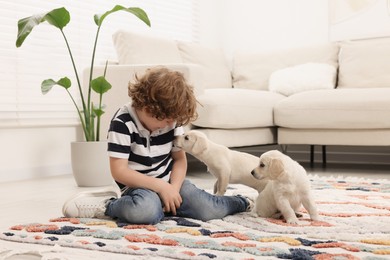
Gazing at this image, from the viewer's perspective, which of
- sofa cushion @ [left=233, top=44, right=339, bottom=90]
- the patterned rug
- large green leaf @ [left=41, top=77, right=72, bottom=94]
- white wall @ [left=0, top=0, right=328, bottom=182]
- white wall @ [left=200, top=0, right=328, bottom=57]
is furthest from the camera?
white wall @ [left=200, top=0, right=328, bottom=57]

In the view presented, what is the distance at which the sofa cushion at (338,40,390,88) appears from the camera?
4.20 meters

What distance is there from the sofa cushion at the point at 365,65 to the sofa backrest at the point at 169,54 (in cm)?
94

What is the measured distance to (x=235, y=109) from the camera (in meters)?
3.66

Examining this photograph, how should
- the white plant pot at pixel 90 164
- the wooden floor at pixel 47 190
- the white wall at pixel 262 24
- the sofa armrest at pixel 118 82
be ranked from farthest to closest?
the white wall at pixel 262 24
the sofa armrest at pixel 118 82
the white plant pot at pixel 90 164
the wooden floor at pixel 47 190

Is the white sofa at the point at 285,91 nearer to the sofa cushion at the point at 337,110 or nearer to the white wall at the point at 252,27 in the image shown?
the sofa cushion at the point at 337,110

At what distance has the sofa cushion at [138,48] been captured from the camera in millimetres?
3879

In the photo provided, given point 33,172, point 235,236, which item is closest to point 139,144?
point 235,236

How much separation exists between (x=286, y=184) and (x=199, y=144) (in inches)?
20.2

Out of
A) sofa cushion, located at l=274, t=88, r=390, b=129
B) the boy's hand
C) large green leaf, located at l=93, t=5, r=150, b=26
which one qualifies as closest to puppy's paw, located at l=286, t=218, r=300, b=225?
the boy's hand

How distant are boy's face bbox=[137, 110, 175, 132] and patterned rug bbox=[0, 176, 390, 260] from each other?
32 centimetres

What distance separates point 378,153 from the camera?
4.71 m

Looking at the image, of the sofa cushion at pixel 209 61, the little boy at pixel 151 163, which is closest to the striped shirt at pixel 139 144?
the little boy at pixel 151 163

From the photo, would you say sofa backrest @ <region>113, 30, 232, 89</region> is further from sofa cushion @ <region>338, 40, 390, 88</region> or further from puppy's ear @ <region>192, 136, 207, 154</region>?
puppy's ear @ <region>192, 136, 207, 154</region>

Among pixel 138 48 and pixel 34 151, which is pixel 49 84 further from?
pixel 138 48
